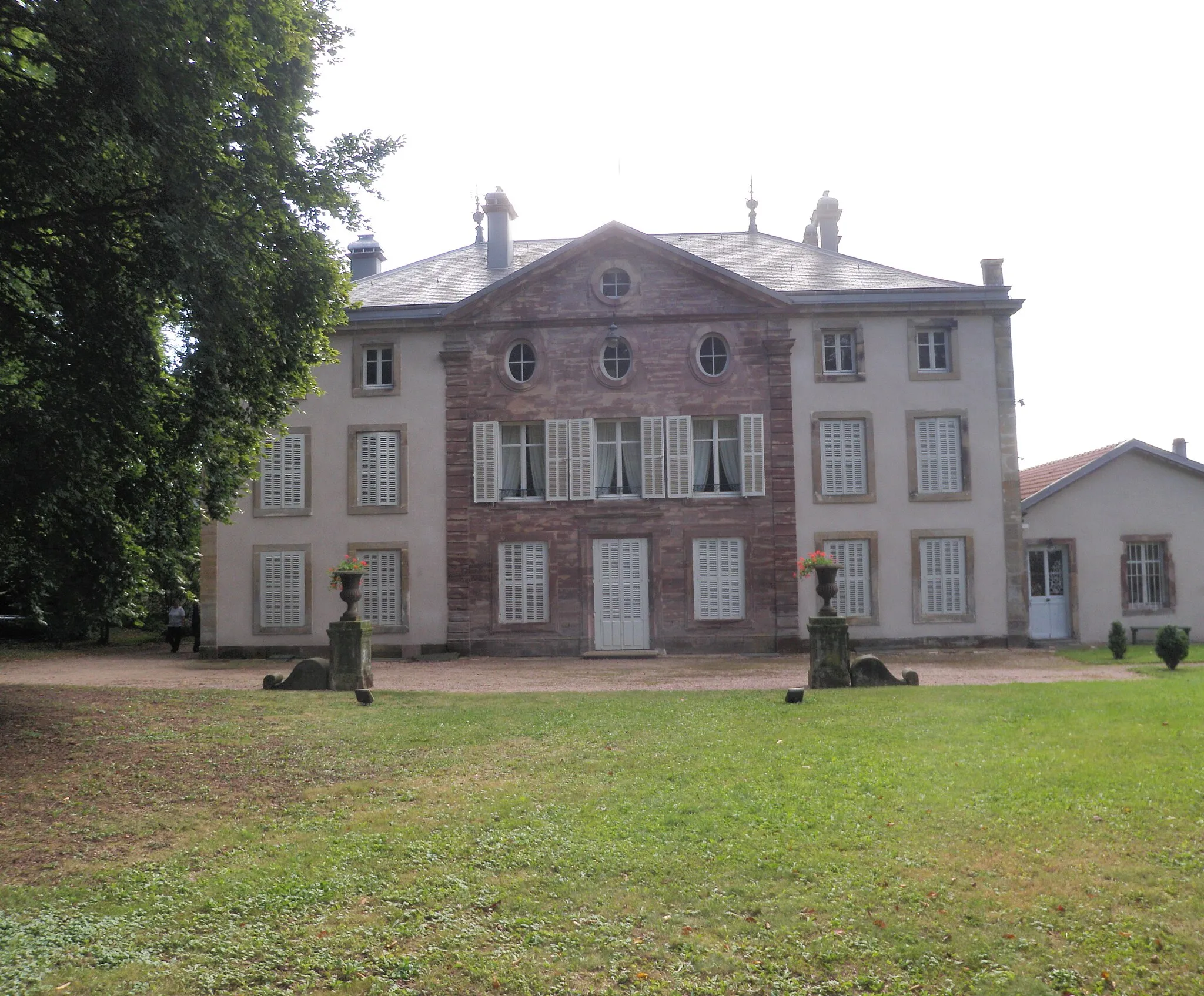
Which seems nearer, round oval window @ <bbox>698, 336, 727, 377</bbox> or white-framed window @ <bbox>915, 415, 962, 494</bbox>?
white-framed window @ <bbox>915, 415, 962, 494</bbox>

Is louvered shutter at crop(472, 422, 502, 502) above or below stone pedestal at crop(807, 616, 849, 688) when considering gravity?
above

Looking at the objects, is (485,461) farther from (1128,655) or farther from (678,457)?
(1128,655)

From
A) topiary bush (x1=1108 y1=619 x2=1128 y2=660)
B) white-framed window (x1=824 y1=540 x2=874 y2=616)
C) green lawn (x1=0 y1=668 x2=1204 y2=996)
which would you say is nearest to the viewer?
green lawn (x1=0 y1=668 x2=1204 y2=996)

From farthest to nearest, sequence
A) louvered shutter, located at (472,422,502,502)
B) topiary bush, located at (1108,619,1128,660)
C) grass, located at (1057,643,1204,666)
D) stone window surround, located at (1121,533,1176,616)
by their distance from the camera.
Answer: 1. louvered shutter, located at (472,422,502,502)
2. stone window surround, located at (1121,533,1176,616)
3. topiary bush, located at (1108,619,1128,660)
4. grass, located at (1057,643,1204,666)

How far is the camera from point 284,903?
514cm

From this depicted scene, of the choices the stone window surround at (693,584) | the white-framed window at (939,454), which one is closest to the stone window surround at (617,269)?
the stone window surround at (693,584)

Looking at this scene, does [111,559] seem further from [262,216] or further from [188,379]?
[262,216]

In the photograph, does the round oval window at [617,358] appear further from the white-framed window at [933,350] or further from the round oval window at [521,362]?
the white-framed window at [933,350]

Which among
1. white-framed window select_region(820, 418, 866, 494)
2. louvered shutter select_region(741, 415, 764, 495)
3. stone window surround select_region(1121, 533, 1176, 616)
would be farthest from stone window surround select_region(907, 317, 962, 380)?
stone window surround select_region(1121, 533, 1176, 616)

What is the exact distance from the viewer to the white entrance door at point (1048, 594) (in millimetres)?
21828

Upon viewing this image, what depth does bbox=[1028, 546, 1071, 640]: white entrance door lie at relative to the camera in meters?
21.8

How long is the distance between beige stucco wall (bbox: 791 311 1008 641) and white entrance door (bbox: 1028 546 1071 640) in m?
1.14

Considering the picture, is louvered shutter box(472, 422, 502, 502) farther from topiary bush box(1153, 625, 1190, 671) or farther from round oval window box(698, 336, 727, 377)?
topiary bush box(1153, 625, 1190, 671)

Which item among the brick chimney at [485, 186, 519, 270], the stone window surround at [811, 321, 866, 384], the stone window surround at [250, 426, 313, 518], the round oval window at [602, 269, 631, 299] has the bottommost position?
the stone window surround at [250, 426, 313, 518]
